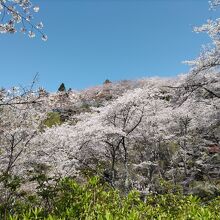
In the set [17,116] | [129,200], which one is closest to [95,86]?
[17,116]

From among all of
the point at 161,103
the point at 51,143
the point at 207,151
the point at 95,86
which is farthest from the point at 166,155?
the point at 95,86

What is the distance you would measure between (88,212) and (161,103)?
22.4m

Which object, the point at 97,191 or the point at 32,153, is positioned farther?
the point at 32,153

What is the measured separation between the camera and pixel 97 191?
6344 mm

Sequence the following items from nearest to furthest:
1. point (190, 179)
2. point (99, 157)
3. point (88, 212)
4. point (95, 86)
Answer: point (88, 212), point (99, 157), point (190, 179), point (95, 86)

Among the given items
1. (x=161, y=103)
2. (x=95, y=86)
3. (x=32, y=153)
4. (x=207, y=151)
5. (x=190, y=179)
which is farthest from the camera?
(x=95, y=86)

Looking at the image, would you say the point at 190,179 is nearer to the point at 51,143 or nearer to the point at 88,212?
the point at 51,143

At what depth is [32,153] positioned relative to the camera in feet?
60.6

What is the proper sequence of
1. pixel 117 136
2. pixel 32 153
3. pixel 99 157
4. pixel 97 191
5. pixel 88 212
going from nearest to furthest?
pixel 88 212, pixel 97 191, pixel 32 153, pixel 117 136, pixel 99 157

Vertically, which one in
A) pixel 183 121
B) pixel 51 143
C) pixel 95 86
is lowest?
pixel 51 143

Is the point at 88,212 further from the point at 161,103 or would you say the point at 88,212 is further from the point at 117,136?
the point at 161,103

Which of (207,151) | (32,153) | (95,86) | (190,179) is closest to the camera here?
(32,153)

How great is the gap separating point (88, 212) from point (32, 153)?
13498 mm

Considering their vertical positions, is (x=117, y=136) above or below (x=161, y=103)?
below
